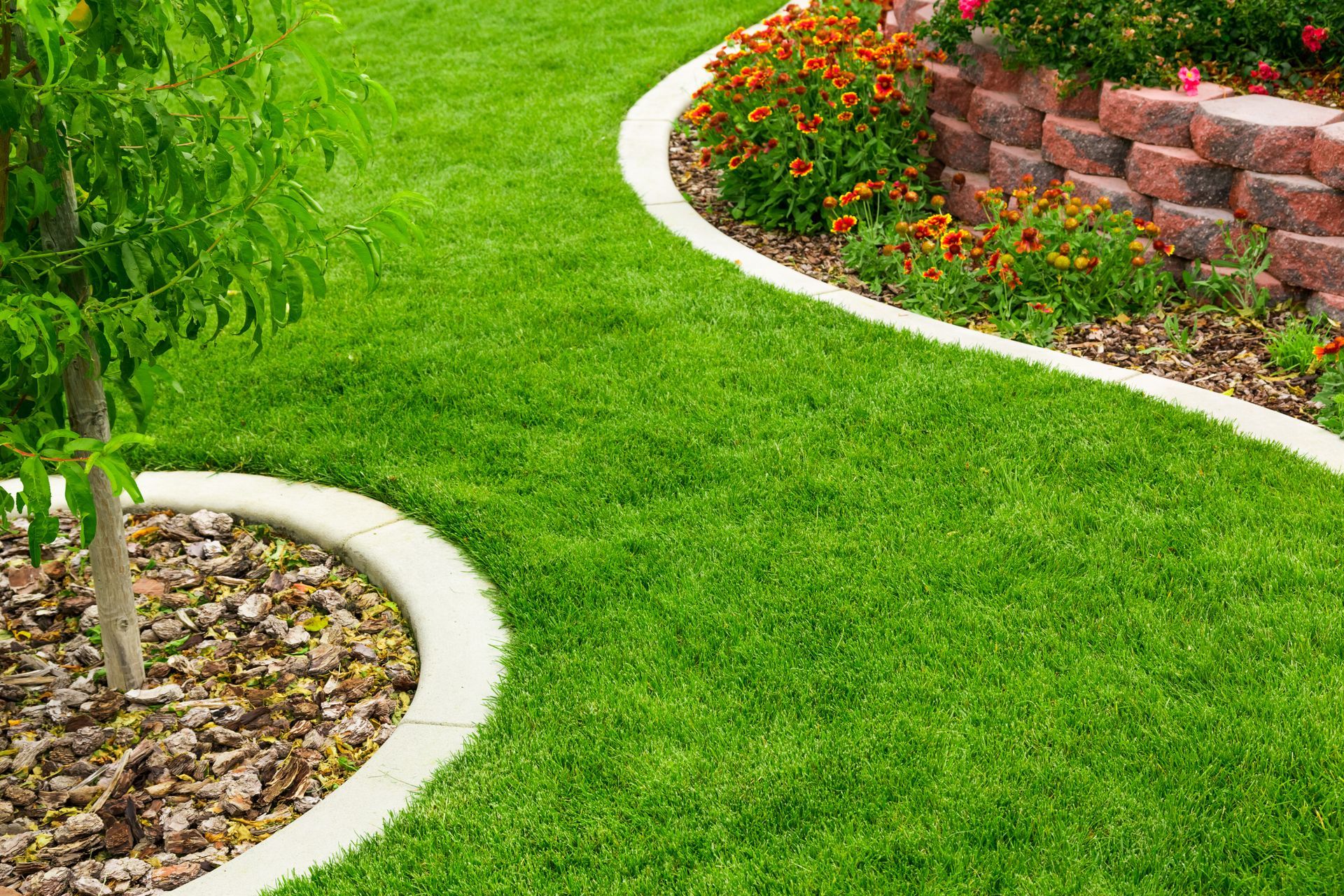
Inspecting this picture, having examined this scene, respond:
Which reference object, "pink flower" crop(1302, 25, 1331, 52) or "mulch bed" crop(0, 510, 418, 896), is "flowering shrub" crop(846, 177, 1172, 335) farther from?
"mulch bed" crop(0, 510, 418, 896)

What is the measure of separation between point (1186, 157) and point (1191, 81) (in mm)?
335

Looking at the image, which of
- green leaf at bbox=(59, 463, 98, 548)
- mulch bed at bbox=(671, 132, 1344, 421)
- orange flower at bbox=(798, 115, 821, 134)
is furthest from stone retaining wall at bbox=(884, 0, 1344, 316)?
green leaf at bbox=(59, 463, 98, 548)

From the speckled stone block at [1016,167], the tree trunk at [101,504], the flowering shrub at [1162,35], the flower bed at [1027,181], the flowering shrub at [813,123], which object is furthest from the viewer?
the flowering shrub at [813,123]

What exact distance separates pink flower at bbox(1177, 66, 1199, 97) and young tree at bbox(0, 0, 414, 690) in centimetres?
365

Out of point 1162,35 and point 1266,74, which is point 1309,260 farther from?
point 1162,35

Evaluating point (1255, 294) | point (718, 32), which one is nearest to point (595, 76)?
point (718, 32)

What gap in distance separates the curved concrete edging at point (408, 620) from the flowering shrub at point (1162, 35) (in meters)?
3.49

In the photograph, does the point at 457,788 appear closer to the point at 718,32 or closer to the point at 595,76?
the point at 595,76

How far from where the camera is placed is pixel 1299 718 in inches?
108

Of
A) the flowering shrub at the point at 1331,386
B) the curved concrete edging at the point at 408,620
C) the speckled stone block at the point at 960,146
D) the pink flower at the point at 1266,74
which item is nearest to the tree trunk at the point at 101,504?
the curved concrete edging at the point at 408,620

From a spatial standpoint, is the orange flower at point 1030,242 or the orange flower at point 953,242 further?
the orange flower at point 953,242

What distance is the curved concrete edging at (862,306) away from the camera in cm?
391

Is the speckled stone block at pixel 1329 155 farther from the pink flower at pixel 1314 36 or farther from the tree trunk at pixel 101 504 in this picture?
the tree trunk at pixel 101 504

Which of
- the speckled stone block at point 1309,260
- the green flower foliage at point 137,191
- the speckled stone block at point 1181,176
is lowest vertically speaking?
the speckled stone block at point 1309,260
